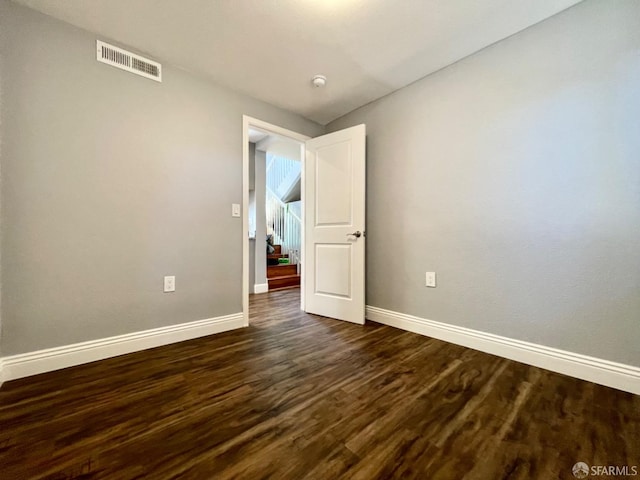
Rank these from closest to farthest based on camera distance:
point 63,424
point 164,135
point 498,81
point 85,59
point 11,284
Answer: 1. point 63,424
2. point 11,284
3. point 85,59
4. point 498,81
5. point 164,135

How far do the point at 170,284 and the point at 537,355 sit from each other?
2.69m

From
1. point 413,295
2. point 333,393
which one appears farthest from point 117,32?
point 413,295

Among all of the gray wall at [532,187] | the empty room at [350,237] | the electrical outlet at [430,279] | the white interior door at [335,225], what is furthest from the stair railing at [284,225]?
the electrical outlet at [430,279]

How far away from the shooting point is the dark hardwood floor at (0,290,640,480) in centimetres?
95

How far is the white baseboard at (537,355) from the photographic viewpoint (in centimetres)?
145

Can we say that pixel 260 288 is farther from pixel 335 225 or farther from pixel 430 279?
pixel 430 279

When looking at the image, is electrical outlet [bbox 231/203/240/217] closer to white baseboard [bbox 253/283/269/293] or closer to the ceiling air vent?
the ceiling air vent

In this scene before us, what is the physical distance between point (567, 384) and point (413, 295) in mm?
→ 1101

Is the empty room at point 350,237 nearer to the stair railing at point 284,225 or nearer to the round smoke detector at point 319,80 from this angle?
the round smoke detector at point 319,80

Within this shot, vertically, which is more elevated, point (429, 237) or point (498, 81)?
point (498, 81)

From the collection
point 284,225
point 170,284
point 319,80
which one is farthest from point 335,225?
point 284,225

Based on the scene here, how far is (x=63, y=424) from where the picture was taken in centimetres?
116

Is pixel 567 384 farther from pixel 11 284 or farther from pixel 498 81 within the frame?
pixel 11 284

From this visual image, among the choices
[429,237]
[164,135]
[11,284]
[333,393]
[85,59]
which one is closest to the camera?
[333,393]
